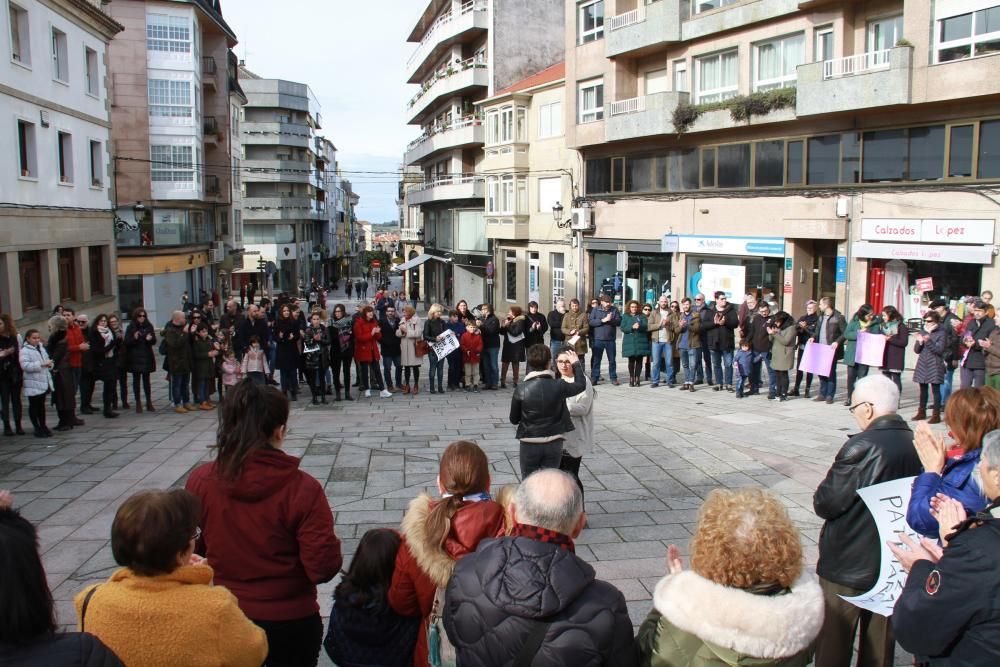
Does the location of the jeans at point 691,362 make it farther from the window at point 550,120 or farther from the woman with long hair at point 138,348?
the window at point 550,120

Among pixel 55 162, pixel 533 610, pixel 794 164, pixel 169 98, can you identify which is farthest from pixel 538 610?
pixel 169 98

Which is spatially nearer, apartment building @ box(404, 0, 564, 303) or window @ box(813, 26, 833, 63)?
window @ box(813, 26, 833, 63)

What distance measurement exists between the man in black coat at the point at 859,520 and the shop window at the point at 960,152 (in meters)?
18.4

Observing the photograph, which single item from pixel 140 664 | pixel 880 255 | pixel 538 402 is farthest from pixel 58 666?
pixel 880 255

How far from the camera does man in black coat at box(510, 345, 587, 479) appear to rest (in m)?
7.07

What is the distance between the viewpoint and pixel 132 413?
14562 millimetres

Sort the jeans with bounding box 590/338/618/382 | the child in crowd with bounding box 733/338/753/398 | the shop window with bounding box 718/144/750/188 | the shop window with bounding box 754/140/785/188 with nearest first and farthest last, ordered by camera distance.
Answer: the child in crowd with bounding box 733/338/753/398 → the jeans with bounding box 590/338/618/382 → the shop window with bounding box 754/140/785/188 → the shop window with bounding box 718/144/750/188

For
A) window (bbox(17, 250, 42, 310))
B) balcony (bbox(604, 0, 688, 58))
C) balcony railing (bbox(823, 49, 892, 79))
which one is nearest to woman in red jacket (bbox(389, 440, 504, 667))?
balcony railing (bbox(823, 49, 892, 79))

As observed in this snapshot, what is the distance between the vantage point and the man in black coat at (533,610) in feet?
9.15

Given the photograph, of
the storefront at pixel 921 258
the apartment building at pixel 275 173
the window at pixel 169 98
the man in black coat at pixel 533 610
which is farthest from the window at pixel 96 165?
the apartment building at pixel 275 173

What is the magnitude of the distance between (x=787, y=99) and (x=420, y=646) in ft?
76.7

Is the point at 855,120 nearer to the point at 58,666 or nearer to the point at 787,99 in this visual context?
the point at 787,99

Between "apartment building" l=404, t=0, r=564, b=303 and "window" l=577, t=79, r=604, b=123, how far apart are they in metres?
10.2

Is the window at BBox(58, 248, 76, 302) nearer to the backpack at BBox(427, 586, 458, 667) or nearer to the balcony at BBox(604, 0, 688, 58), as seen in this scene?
the balcony at BBox(604, 0, 688, 58)
